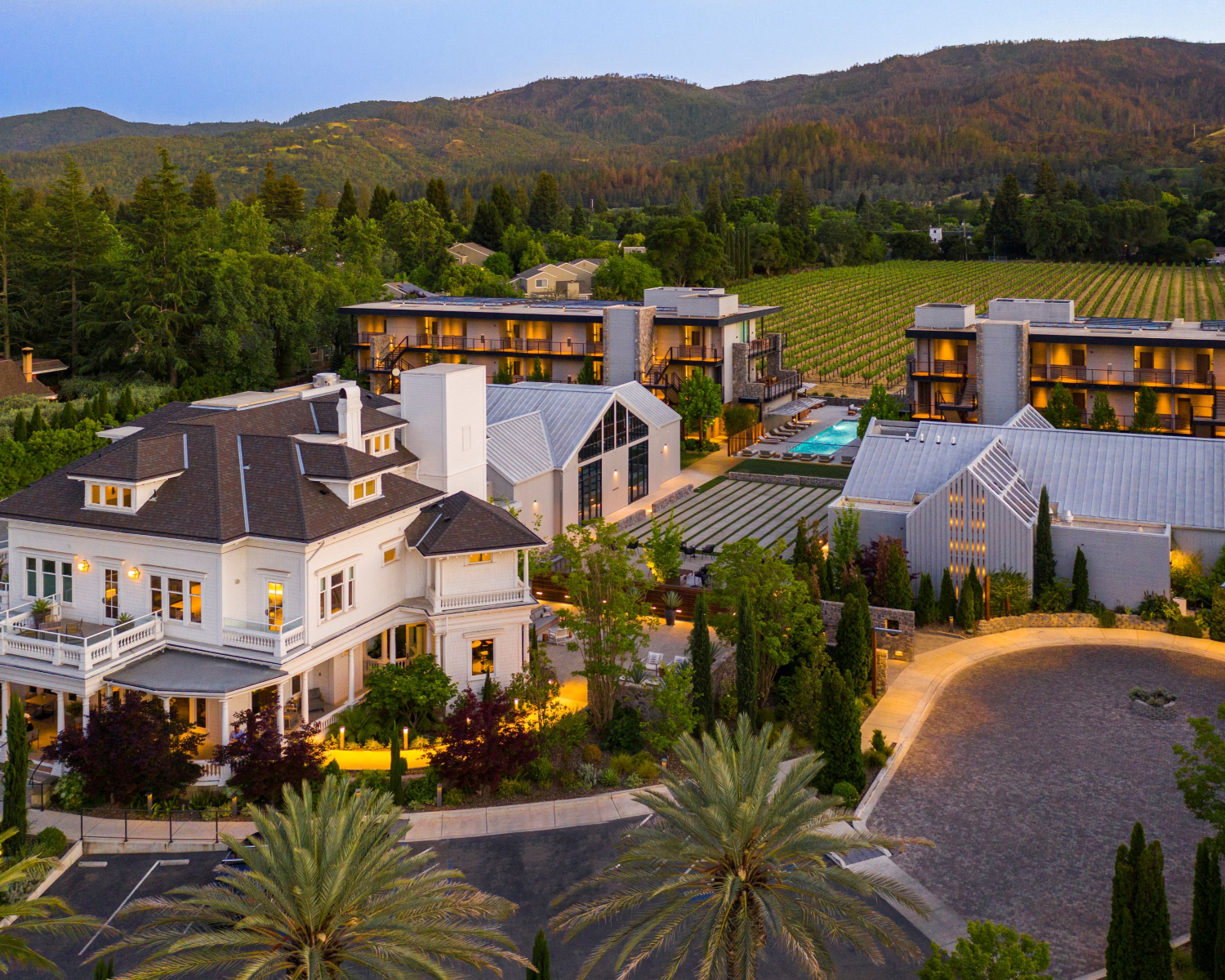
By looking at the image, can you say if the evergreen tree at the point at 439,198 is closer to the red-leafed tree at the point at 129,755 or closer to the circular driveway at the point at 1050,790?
the circular driveway at the point at 1050,790

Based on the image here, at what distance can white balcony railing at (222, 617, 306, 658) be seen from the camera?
26.5 metres

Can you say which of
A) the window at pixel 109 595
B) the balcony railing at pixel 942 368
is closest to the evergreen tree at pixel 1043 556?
the balcony railing at pixel 942 368

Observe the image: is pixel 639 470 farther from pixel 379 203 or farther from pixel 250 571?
pixel 379 203

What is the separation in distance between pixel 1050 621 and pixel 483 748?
811 inches

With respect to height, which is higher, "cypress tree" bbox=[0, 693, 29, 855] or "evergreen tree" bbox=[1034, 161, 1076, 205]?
"evergreen tree" bbox=[1034, 161, 1076, 205]

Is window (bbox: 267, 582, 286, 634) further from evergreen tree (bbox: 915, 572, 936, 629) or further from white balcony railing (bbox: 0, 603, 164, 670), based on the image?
evergreen tree (bbox: 915, 572, 936, 629)

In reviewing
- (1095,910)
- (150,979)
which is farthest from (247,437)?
(1095,910)

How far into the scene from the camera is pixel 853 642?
30.0 m

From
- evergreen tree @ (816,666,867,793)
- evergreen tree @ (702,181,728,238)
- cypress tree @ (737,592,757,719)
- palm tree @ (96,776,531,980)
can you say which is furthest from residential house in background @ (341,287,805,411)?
evergreen tree @ (702,181,728,238)

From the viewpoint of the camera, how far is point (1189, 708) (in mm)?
29359

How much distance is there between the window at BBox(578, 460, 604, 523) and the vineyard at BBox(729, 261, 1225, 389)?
44318 millimetres

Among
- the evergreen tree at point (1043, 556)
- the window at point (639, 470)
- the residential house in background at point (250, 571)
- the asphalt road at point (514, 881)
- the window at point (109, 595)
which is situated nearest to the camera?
the asphalt road at point (514, 881)

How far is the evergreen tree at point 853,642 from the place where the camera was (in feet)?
98.2

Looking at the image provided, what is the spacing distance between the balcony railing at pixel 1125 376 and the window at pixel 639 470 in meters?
22.8
